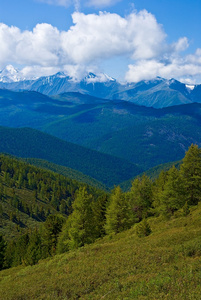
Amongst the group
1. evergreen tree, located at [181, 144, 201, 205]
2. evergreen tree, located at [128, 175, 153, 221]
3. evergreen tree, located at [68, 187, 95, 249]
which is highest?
evergreen tree, located at [181, 144, 201, 205]

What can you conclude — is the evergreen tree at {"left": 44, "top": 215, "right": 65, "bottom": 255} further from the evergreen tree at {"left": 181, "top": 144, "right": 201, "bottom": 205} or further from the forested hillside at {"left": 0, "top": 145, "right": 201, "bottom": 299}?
the evergreen tree at {"left": 181, "top": 144, "right": 201, "bottom": 205}

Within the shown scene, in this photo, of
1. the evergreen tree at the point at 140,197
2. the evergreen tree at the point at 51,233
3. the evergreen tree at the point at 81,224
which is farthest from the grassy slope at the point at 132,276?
the evergreen tree at the point at 51,233

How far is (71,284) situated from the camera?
89.4 feet

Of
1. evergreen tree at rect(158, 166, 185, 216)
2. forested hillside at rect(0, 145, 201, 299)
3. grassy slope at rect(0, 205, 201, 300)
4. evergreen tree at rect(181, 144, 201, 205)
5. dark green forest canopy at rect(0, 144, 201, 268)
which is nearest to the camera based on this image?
grassy slope at rect(0, 205, 201, 300)

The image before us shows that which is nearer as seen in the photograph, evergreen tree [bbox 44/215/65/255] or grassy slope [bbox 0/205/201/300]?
grassy slope [bbox 0/205/201/300]

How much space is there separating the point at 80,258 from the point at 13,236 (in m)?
99.4

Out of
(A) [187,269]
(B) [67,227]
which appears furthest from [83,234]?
(A) [187,269]

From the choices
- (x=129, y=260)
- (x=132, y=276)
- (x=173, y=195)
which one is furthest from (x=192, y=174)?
(x=132, y=276)

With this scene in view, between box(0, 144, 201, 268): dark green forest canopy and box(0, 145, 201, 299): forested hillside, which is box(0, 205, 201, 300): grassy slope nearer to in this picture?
box(0, 145, 201, 299): forested hillside

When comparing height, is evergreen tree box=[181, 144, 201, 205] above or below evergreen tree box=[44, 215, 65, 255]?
above

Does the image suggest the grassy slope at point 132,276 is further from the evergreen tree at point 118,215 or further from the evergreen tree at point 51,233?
the evergreen tree at point 51,233

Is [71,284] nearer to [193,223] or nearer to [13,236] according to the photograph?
[193,223]

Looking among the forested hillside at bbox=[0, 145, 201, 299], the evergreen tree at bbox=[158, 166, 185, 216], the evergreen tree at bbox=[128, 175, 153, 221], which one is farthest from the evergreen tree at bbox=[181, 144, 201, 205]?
the evergreen tree at bbox=[128, 175, 153, 221]

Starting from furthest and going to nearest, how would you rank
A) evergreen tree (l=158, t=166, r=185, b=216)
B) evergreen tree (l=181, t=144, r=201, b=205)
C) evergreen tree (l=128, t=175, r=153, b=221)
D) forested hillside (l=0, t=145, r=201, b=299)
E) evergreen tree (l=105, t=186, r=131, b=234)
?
evergreen tree (l=128, t=175, r=153, b=221) → evergreen tree (l=105, t=186, r=131, b=234) → evergreen tree (l=181, t=144, r=201, b=205) → evergreen tree (l=158, t=166, r=185, b=216) → forested hillside (l=0, t=145, r=201, b=299)
